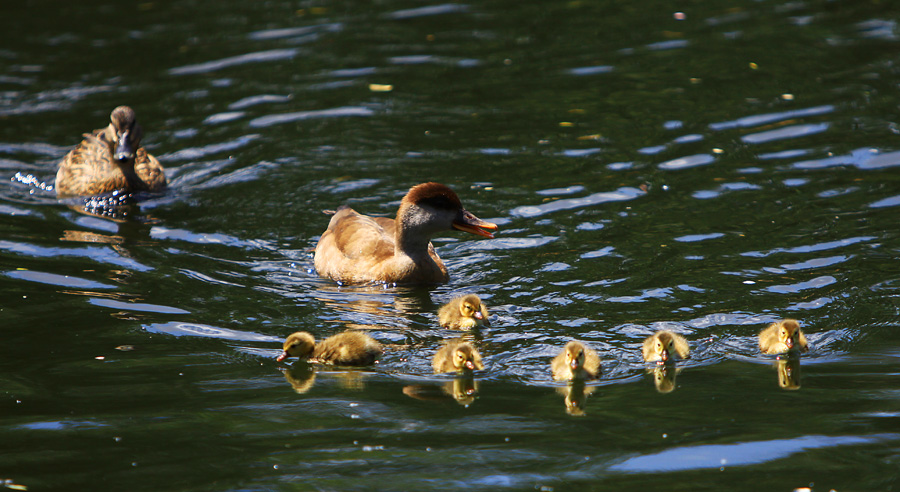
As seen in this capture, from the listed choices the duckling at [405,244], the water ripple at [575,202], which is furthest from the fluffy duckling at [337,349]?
the water ripple at [575,202]

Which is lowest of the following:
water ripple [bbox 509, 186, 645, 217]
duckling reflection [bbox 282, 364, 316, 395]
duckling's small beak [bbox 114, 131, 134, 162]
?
duckling reflection [bbox 282, 364, 316, 395]

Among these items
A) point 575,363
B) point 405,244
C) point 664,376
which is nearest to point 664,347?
point 664,376

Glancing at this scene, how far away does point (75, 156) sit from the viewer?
11742mm

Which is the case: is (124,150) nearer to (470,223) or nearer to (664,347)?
(470,223)

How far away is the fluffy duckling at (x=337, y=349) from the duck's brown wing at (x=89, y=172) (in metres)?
5.24

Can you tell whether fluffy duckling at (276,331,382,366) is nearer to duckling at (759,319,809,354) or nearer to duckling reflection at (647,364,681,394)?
duckling reflection at (647,364,681,394)

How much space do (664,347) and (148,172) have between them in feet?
23.1

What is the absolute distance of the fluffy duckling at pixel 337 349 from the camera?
6.95 metres

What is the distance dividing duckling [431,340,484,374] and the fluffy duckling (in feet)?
1.56

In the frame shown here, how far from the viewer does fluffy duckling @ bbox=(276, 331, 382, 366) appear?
6953mm

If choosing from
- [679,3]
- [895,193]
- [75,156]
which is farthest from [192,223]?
[679,3]

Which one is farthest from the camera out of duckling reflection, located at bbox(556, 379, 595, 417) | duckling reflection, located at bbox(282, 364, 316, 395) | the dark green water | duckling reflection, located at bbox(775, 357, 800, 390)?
duckling reflection, located at bbox(282, 364, 316, 395)

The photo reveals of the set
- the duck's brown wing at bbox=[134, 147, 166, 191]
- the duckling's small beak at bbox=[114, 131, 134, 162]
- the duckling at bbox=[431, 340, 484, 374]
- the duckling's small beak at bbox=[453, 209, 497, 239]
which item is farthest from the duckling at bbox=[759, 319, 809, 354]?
the duck's brown wing at bbox=[134, 147, 166, 191]

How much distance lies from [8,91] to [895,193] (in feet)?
39.3
